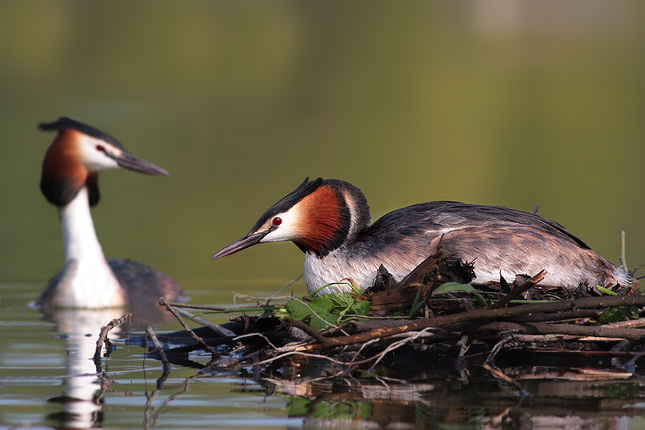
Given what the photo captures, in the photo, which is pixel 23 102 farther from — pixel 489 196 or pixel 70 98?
pixel 489 196

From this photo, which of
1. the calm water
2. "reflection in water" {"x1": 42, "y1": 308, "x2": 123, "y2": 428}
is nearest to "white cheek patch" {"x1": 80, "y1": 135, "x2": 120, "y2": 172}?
"reflection in water" {"x1": 42, "y1": 308, "x2": 123, "y2": 428}

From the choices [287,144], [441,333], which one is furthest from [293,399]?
[287,144]

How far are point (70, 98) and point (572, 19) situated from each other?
4308cm

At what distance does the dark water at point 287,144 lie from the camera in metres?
4.82

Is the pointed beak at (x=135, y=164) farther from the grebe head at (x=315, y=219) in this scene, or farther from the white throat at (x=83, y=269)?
the grebe head at (x=315, y=219)

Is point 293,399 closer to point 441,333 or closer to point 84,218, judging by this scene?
point 441,333

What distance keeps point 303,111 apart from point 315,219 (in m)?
40.9

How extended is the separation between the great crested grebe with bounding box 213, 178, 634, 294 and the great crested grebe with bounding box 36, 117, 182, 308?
3.61m

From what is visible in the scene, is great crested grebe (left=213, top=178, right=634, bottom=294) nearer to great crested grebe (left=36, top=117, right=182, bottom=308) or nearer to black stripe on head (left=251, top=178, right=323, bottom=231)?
black stripe on head (left=251, top=178, right=323, bottom=231)

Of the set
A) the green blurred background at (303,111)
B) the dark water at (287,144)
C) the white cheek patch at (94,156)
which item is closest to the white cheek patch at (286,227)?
the dark water at (287,144)

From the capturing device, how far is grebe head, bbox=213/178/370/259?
6.45 meters

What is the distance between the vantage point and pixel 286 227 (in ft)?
21.3

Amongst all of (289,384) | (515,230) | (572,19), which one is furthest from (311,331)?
(572,19)

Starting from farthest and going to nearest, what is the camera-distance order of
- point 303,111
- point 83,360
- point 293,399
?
point 303,111 → point 83,360 → point 293,399
